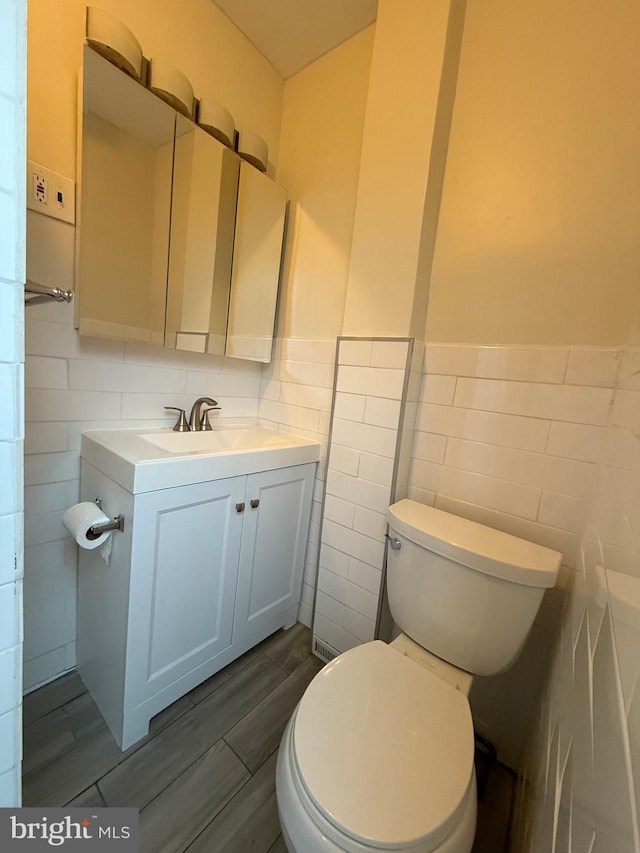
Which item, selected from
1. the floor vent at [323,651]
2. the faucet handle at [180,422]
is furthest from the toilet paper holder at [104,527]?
the floor vent at [323,651]

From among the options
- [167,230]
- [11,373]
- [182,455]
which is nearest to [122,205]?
[167,230]

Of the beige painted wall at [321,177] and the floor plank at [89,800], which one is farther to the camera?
the beige painted wall at [321,177]

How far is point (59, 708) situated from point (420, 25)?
2.51 meters

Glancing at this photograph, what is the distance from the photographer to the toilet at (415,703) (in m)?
0.62

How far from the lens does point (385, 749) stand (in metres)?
0.71

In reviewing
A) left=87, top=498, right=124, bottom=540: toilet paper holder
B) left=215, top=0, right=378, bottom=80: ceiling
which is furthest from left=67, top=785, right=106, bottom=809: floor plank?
left=215, top=0, right=378, bottom=80: ceiling

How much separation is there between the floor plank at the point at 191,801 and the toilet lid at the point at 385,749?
1.63 feet

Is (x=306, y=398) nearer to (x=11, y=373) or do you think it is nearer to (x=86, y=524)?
(x=86, y=524)

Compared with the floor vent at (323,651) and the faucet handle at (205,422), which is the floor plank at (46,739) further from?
the faucet handle at (205,422)

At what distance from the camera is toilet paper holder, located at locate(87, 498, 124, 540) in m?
0.96

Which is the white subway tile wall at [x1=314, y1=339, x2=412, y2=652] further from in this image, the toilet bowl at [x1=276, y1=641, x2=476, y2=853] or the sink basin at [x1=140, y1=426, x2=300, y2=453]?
the toilet bowl at [x1=276, y1=641, x2=476, y2=853]

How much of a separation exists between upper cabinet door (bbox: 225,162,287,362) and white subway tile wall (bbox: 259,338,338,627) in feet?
0.40

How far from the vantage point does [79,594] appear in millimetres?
1228

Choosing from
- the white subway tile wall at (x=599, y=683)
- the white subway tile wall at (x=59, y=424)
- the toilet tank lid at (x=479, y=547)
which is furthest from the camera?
the white subway tile wall at (x=59, y=424)
